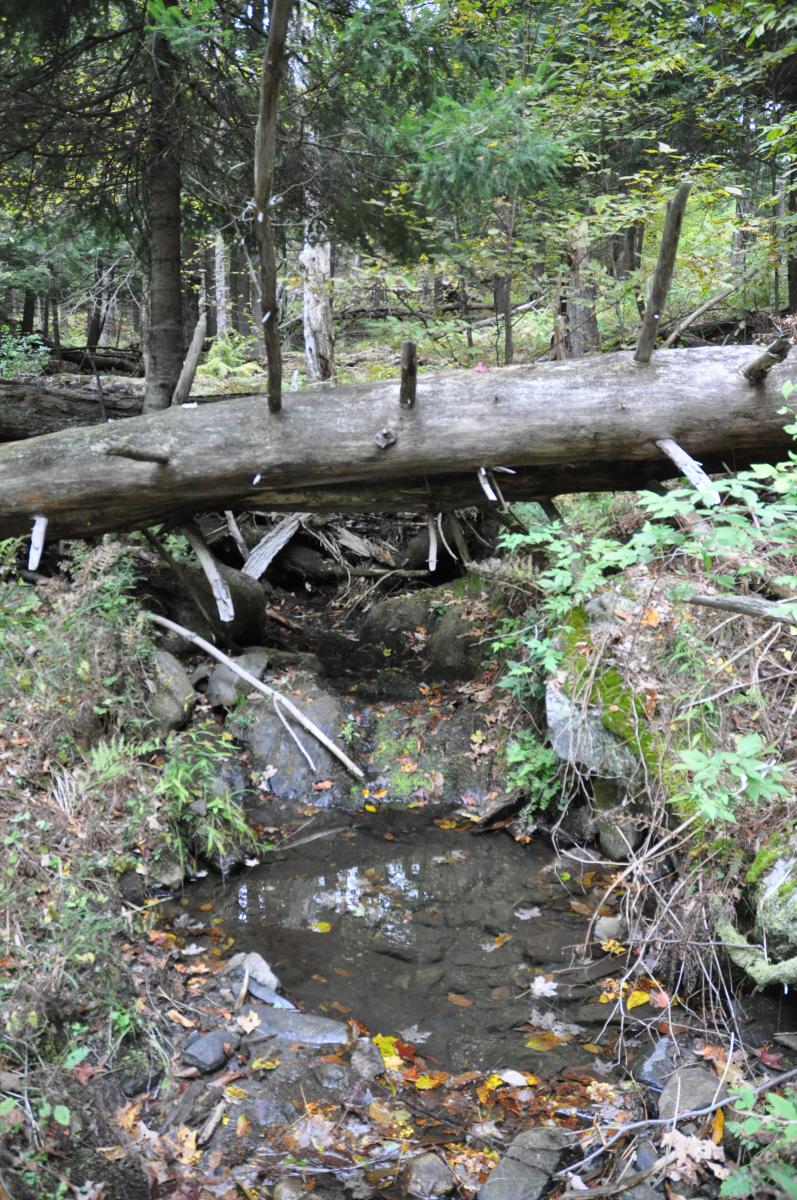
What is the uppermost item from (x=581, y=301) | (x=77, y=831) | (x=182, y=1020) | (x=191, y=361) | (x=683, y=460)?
(x=581, y=301)

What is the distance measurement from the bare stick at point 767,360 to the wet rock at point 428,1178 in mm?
4580

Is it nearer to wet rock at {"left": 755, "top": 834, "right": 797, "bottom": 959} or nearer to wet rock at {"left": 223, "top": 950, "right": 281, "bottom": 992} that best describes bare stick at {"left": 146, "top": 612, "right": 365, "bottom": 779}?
wet rock at {"left": 223, "top": 950, "right": 281, "bottom": 992}

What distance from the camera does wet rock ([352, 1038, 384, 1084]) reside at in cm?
384

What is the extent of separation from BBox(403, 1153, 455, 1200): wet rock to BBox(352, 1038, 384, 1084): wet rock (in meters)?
0.50

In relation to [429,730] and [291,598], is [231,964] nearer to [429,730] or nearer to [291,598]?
[429,730]

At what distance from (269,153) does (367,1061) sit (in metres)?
4.42

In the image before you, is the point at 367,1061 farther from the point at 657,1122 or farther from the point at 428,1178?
the point at 657,1122

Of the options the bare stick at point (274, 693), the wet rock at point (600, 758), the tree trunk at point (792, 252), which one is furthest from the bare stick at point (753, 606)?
the tree trunk at point (792, 252)

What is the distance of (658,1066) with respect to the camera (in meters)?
3.79

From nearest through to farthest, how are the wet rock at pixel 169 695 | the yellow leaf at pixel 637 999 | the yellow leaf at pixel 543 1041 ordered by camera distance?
the yellow leaf at pixel 543 1041 < the yellow leaf at pixel 637 999 < the wet rock at pixel 169 695

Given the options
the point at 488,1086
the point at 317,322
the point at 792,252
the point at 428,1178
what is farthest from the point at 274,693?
the point at 792,252

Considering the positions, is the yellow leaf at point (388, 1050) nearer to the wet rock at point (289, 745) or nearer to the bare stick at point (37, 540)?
the wet rock at point (289, 745)

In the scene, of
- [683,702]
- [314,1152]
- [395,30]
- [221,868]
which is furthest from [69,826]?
[395,30]

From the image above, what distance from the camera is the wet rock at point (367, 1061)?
3.84 m
